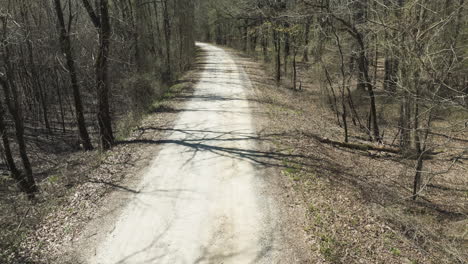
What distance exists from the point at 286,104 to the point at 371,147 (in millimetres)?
5409

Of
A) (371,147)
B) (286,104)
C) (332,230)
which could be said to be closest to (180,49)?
(286,104)

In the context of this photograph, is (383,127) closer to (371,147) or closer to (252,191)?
(371,147)

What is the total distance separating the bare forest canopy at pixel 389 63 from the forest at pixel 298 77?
0.33 ft

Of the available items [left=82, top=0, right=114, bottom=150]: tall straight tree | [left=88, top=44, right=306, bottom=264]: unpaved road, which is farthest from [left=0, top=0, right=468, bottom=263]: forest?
[left=88, top=44, right=306, bottom=264]: unpaved road

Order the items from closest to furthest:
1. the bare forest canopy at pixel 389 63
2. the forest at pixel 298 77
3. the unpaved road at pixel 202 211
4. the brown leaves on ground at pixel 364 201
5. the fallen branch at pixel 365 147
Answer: the unpaved road at pixel 202 211
the brown leaves on ground at pixel 364 201
the bare forest canopy at pixel 389 63
the forest at pixel 298 77
the fallen branch at pixel 365 147

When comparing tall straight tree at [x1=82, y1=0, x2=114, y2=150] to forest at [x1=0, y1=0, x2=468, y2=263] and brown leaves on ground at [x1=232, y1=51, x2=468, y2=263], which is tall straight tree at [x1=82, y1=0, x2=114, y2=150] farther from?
brown leaves on ground at [x1=232, y1=51, x2=468, y2=263]

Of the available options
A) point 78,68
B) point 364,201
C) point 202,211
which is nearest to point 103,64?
point 202,211

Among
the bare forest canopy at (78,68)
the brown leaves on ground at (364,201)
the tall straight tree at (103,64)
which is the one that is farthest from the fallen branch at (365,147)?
the bare forest canopy at (78,68)

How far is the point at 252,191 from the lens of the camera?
746cm

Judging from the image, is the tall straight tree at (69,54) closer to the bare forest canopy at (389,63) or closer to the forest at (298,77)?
the forest at (298,77)

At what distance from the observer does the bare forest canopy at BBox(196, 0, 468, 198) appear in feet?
23.8

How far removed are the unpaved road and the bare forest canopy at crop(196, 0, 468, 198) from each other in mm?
3589

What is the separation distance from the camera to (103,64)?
10.9 m

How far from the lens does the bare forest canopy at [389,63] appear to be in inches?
286
